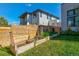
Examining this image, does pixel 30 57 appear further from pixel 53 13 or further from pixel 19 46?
pixel 53 13

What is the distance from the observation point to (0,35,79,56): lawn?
3.63 metres

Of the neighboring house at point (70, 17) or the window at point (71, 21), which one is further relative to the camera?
the window at point (71, 21)

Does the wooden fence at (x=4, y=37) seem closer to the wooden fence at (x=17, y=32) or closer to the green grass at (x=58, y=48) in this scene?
the wooden fence at (x=17, y=32)


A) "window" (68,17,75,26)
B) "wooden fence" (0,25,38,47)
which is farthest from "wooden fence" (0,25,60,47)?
"window" (68,17,75,26)

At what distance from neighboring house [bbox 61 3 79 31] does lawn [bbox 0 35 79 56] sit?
0.23m

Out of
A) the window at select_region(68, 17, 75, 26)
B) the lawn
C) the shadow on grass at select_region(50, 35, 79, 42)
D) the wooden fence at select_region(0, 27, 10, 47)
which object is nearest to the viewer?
the lawn

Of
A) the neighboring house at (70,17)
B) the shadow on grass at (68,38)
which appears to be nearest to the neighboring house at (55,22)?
the neighboring house at (70,17)

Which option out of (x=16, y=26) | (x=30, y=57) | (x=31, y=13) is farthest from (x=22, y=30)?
(x=30, y=57)

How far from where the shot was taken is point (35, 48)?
12.6ft

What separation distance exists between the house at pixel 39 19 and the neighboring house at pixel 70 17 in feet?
0.89

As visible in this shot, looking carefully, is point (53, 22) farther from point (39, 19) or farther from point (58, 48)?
point (58, 48)

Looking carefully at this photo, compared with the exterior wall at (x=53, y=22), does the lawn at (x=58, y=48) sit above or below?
below

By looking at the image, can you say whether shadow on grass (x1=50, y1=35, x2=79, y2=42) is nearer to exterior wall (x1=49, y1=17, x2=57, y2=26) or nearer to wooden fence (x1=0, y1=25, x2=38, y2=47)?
exterior wall (x1=49, y1=17, x2=57, y2=26)

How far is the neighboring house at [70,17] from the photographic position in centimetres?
405
